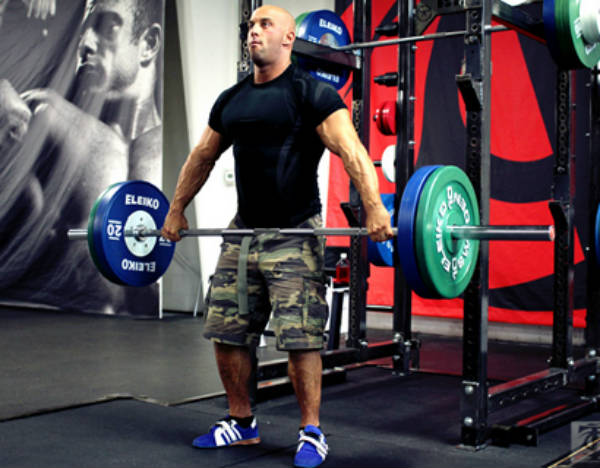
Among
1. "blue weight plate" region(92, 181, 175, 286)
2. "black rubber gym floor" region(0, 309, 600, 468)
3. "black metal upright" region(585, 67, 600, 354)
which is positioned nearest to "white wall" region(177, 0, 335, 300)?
"black rubber gym floor" region(0, 309, 600, 468)

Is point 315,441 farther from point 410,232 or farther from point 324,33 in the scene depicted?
point 324,33

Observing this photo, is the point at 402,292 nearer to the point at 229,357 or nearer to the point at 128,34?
the point at 229,357

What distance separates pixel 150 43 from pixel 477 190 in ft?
12.7

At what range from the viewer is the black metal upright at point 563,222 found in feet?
10.1

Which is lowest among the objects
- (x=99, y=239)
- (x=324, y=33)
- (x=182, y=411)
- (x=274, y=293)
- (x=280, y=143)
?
(x=182, y=411)

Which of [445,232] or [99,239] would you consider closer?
[445,232]

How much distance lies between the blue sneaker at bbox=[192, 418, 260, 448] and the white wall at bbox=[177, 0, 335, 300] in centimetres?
342

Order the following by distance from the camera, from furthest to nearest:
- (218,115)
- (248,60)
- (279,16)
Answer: (248,60) < (218,115) < (279,16)

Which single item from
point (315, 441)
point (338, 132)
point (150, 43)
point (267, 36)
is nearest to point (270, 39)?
point (267, 36)

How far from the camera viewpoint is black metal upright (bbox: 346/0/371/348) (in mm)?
3642

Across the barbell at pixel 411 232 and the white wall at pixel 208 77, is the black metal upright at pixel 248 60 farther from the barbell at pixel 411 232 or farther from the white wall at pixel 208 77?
the white wall at pixel 208 77

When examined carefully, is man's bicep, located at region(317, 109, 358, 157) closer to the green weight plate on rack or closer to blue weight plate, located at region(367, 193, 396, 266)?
the green weight plate on rack

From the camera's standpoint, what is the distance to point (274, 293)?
2234mm

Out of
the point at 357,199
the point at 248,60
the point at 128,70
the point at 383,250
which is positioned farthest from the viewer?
the point at 128,70
